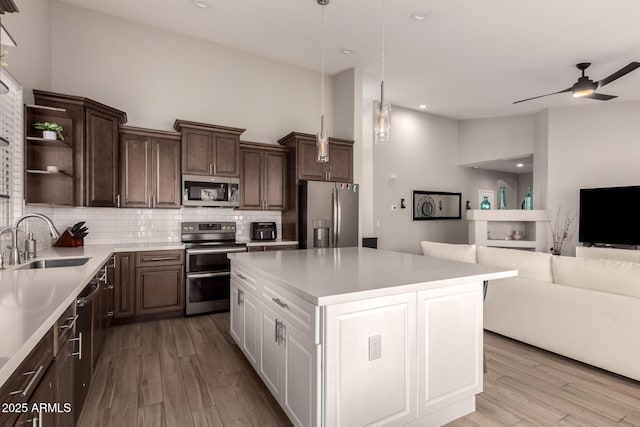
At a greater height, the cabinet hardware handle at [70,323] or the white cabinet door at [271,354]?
the cabinet hardware handle at [70,323]

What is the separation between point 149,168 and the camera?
157 inches

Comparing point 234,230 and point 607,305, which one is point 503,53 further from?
point 234,230

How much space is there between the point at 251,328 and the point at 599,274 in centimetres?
275

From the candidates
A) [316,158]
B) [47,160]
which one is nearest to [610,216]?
[316,158]

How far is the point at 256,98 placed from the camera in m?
5.00

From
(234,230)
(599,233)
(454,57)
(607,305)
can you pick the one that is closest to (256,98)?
(234,230)

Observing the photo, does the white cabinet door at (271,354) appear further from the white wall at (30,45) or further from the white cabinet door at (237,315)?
the white wall at (30,45)

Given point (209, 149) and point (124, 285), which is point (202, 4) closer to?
point (209, 149)

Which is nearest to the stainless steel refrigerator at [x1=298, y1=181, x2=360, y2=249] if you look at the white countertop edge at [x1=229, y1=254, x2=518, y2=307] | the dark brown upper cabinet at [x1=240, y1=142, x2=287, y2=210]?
the dark brown upper cabinet at [x1=240, y1=142, x2=287, y2=210]

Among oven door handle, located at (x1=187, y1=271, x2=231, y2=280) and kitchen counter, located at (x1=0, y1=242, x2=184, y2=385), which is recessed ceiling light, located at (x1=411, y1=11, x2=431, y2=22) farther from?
kitchen counter, located at (x1=0, y1=242, x2=184, y2=385)

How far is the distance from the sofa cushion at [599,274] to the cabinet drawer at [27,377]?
3466 mm

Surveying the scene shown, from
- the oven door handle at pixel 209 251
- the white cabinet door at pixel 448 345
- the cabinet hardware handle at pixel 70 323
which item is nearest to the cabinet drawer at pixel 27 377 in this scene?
the cabinet hardware handle at pixel 70 323

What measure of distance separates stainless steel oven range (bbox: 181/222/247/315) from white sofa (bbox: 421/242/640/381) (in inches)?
108

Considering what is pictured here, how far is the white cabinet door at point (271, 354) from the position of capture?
1968 millimetres
